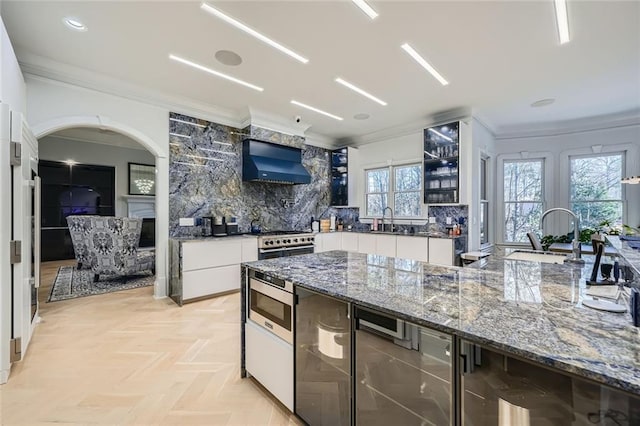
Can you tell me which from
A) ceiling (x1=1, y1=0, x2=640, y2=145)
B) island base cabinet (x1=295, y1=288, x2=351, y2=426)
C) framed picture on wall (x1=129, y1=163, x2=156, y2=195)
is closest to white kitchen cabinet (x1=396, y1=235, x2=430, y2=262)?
ceiling (x1=1, y1=0, x2=640, y2=145)

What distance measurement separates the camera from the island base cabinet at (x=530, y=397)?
748 mm

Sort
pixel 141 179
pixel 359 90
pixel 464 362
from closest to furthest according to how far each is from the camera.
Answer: pixel 464 362
pixel 359 90
pixel 141 179

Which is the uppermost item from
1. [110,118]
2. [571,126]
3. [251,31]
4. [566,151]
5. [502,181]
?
[251,31]

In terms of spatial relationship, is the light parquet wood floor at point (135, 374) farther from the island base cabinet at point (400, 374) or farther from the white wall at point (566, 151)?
the white wall at point (566, 151)

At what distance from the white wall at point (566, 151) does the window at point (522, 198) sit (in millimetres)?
136

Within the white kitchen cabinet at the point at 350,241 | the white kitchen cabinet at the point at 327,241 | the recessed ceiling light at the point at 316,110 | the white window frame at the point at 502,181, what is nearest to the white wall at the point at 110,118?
the recessed ceiling light at the point at 316,110

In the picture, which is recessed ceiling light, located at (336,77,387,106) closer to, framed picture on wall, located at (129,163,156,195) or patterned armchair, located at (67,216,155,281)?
patterned armchair, located at (67,216,155,281)

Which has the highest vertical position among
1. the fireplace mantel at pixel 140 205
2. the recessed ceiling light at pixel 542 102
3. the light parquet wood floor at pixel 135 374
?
the recessed ceiling light at pixel 542 102

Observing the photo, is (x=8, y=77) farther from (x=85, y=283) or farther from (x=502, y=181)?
(x=502, y=181)

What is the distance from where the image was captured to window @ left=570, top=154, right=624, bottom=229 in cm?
474

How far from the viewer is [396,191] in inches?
223

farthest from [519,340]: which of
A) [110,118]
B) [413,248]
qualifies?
[110,118]

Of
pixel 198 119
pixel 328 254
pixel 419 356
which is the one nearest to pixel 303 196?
pixel 198 119

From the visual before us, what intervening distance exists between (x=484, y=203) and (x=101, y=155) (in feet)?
30.4
